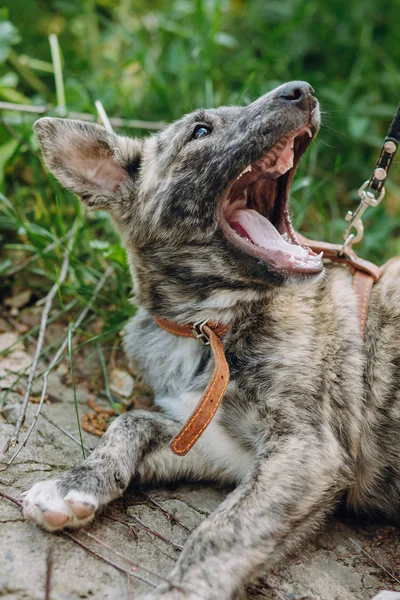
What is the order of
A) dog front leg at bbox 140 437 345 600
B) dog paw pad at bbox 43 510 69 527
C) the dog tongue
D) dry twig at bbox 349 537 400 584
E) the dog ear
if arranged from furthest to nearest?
the dog ear, the dog tongue, dry twig at bbox 349 537 400 584, dog paw pad at bbox 43 510 69 527, dog front leg at bbox 140 437 345 600

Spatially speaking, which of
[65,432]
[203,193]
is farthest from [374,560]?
[203,193]

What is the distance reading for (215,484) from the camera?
3043 millimetres

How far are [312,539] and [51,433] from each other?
4.16 ft

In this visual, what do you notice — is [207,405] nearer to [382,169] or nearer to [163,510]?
[163,510]

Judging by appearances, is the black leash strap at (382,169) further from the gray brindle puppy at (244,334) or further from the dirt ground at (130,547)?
the dirt ground at (130,547)

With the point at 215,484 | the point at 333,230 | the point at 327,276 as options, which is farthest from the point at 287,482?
the point at 333,230

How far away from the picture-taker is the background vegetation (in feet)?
13.7

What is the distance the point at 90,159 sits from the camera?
3.21 meters

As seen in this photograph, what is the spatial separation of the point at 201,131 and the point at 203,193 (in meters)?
0.40

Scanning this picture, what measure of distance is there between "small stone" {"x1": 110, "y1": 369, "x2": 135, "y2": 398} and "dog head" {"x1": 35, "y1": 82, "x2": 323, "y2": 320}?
67 centimetres

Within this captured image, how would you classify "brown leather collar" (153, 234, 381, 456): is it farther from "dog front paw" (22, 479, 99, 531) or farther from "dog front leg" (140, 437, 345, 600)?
"dog front paw" (22, 479, 99, 531)

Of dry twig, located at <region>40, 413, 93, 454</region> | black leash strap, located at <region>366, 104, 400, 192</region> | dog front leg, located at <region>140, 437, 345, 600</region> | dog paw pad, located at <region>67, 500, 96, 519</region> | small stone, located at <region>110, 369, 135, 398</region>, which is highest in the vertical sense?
black leash strap, located at <region>366, 104, 400, 192</region>

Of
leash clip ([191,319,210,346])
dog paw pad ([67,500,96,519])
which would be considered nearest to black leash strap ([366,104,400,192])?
leash clip ([191,319,210,346])

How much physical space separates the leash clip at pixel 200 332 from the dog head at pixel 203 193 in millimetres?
48
